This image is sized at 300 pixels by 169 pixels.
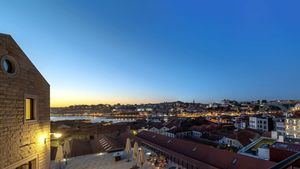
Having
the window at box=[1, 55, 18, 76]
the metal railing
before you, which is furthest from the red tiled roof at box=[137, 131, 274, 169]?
the window at box=[1, 55, 18, 76]

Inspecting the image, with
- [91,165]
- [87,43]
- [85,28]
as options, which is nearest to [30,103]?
[91,165]

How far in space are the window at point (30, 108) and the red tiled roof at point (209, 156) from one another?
49.0 feet

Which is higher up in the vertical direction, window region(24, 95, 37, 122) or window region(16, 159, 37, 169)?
window region(24, 95, 37, 122)

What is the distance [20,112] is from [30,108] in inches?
44.7

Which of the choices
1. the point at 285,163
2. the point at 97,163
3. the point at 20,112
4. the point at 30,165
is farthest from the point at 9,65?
the point at 97,163

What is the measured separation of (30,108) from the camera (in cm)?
853

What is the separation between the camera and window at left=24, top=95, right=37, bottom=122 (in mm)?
8158

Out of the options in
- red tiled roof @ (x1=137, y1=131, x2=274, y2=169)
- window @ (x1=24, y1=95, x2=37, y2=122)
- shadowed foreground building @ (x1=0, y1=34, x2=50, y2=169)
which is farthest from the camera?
red tiled roof @ (x1=137, y1=131, x2=274, y2=169)

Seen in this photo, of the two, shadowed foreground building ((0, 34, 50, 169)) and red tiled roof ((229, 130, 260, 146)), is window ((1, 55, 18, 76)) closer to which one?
shadowed foreground building ((0, 34, 50, 169))

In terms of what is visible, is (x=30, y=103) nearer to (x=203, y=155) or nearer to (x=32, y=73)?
(x=32, y=73)

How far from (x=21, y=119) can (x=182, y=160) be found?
65.4 ft

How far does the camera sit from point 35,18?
1673cm

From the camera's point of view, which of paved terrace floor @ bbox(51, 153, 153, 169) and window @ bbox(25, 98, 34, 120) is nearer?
window @ bbox(25, 98, 34, 120)

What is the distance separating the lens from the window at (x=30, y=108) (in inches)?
321
